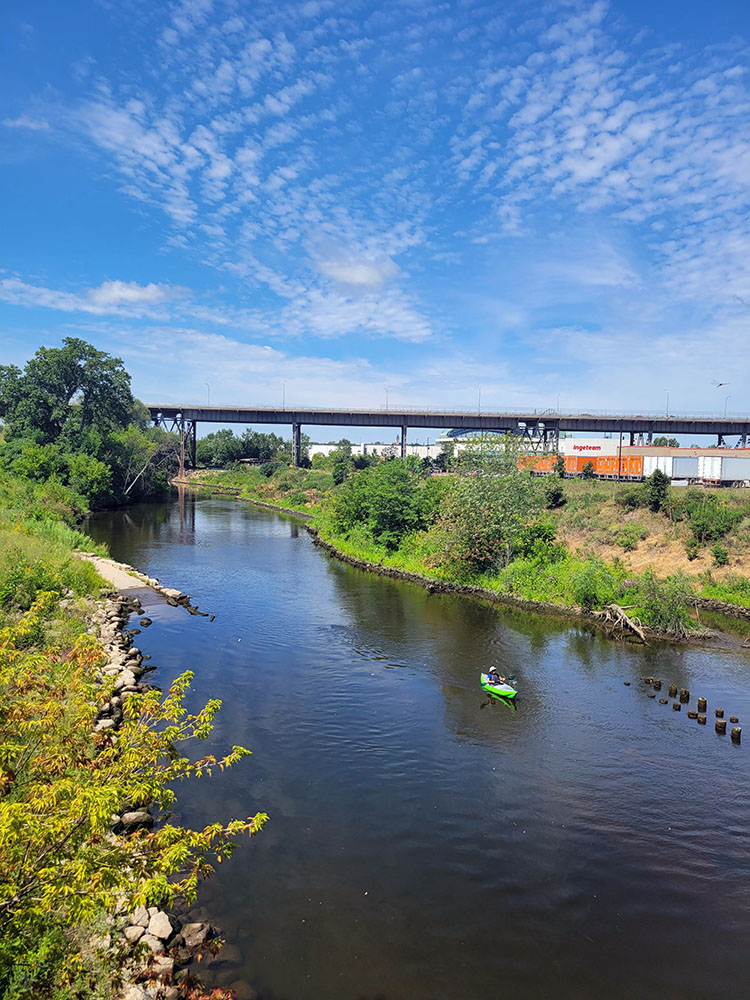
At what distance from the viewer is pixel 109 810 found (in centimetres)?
657

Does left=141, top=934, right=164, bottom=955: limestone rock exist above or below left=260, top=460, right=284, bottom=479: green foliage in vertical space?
below

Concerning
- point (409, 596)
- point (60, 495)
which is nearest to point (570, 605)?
point (409, 596)

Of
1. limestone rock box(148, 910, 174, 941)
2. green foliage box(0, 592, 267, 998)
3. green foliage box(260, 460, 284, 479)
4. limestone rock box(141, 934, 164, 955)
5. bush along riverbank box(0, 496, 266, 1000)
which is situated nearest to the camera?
green foliage box(0, 592, 267, 998)

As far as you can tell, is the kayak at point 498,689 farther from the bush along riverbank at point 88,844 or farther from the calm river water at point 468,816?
the bush along riverbank at point 88,844

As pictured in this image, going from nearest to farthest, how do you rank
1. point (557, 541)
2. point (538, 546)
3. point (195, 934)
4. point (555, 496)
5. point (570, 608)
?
point (195, 934)
point (570, 608)
point (538, 546)
point (557, 541)
point (555, 496)

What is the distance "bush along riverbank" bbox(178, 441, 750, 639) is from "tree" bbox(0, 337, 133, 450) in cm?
3809

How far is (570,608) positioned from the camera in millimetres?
35469

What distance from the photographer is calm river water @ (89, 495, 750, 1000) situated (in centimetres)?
1141

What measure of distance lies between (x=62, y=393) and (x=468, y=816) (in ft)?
241

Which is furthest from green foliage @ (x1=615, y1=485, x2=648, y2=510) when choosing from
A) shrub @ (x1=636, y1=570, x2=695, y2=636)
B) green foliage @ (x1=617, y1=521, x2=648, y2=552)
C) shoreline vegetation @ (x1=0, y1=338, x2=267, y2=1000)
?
shoreline vegetation @ (x1=0, y1=338, x2=267, y2=1000)

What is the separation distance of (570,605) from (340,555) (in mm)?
21756

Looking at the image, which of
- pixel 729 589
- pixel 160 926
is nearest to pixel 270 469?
pixel 729 589

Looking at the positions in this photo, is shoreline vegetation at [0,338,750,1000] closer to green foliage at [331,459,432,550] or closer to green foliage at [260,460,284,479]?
green foliage at [331,459,432,550]

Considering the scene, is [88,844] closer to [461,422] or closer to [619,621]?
[619,621]
